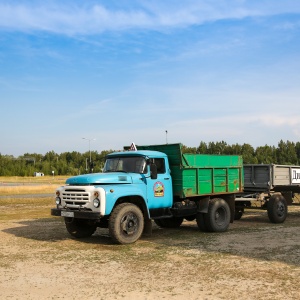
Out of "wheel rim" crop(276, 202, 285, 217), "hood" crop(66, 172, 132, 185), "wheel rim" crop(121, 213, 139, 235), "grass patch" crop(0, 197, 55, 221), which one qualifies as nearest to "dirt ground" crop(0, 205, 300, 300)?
"wheel rim" crop(121, 213, 139, 235)

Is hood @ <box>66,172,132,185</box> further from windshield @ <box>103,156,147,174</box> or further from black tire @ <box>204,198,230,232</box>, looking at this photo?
black tire @ <box>204,198,230,232</box>

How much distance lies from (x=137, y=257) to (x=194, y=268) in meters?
1.60

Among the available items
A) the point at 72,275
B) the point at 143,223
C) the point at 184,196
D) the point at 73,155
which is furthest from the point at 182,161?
the point at 73,155

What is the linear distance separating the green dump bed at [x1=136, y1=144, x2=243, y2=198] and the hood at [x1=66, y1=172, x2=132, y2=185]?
173 cm

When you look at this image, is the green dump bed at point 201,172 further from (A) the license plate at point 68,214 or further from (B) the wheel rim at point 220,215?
(A) the license plate at point 68,214

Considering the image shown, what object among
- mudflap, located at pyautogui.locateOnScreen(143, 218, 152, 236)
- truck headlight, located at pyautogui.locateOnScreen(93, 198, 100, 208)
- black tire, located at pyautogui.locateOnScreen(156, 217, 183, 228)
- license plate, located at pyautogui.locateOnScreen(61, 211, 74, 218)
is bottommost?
black tire, located at pyautogui.locateOnScreen(156, 217, 183, 228)

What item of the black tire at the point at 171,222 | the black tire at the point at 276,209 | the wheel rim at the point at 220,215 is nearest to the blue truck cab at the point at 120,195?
the wheel rim at the point at 220,215

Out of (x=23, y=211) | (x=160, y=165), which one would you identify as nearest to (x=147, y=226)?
(x=160, y=165)

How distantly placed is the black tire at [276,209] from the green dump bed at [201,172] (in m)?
2.09

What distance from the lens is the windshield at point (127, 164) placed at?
11.6 m

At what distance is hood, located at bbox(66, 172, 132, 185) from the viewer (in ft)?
35.1

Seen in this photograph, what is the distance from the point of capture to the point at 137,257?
9.31m

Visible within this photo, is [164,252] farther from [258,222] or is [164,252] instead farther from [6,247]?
[258,222]

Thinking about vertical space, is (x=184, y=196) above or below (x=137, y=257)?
above
